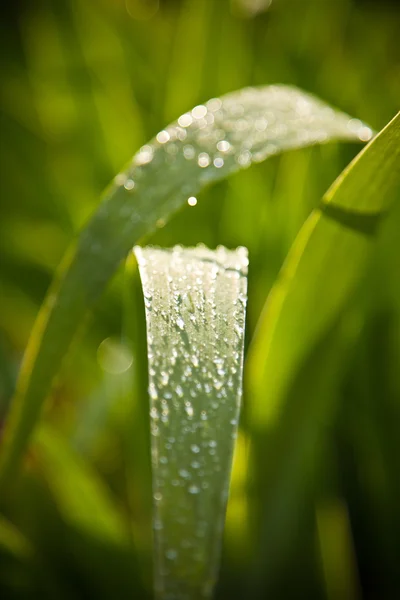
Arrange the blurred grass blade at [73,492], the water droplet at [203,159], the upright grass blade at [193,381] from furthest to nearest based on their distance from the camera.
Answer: the blurred grass blade at [73,492], the water droplet at [203,159], the upright grass blade at [193,381]

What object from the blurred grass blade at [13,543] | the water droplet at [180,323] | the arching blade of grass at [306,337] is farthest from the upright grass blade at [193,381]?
the blurred grass blade at [13,543]

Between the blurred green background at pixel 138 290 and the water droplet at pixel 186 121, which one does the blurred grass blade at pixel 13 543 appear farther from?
the water droplet at pixel 186 121

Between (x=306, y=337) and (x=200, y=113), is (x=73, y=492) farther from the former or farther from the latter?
(x=200, y=113)

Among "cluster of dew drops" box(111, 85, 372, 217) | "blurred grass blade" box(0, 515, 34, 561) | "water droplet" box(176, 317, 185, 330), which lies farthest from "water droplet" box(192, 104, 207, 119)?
"blurred grass blade" box(0, 515, 34, 561)

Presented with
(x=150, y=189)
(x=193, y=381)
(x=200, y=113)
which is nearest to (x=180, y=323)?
(x=193, y=381)

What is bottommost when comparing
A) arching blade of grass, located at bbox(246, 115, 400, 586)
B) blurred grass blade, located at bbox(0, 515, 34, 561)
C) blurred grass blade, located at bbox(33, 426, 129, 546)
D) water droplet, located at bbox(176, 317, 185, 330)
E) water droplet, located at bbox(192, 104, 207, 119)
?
blurred grass blade, located at bbox(0, 515, 34, 561)

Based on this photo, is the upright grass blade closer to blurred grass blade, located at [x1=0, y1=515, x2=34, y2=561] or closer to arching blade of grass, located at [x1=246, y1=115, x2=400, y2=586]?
arching blade of grass, located at [x1=246, y1=115, x2=400, y2=586]
